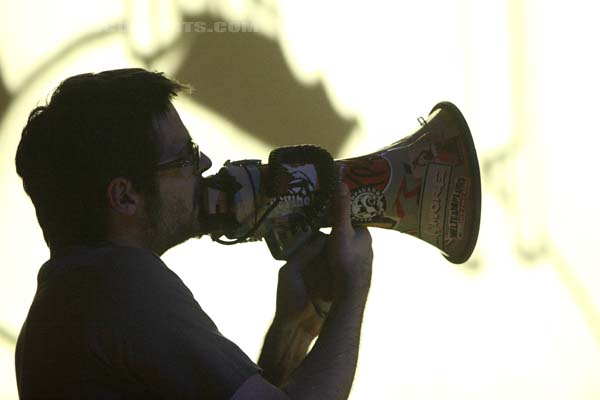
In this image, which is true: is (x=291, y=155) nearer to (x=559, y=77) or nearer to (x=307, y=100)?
(x=307, y=100)

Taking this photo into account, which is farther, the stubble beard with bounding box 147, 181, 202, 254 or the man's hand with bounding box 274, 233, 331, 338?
the man's hand with bounding box 274, 233, 331, 338

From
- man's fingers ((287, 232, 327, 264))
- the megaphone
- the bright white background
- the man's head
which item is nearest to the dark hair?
the man's head

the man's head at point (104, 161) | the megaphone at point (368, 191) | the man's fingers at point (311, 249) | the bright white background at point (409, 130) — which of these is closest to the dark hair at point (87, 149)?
the man's head at point (104, 161)

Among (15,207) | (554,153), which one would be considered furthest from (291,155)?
(554,153)

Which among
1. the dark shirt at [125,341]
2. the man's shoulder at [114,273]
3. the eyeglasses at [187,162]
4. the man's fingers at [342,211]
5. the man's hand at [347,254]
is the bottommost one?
the dark shirt at [125,341]

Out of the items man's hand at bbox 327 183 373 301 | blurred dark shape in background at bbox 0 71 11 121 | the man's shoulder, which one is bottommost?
the man's shoulder

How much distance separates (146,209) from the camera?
104 cm

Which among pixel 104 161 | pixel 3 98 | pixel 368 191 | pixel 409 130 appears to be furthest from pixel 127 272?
pixel 3 98

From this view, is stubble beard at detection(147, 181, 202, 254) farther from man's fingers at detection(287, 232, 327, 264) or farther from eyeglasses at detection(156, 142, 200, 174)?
man's fingers at detection(287, 232, 327, 264)

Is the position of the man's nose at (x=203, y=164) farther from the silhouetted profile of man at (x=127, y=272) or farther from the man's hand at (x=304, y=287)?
the man's hand at (x=304, y=287)

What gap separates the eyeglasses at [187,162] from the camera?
1.05 meters

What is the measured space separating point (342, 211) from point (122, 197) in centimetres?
31

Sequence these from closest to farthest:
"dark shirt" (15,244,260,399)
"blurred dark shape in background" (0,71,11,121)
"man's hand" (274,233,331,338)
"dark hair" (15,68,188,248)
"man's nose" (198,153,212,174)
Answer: "dark shirt" (15,244,260,399) < "dark hair" (15,68,188,248) < "man's nose" (198,153,212,174) < "man's hand" (274,233,331,338) < "blurred dark shape in background" (0,71,11,121)

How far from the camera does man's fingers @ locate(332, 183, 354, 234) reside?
3.88 ft
